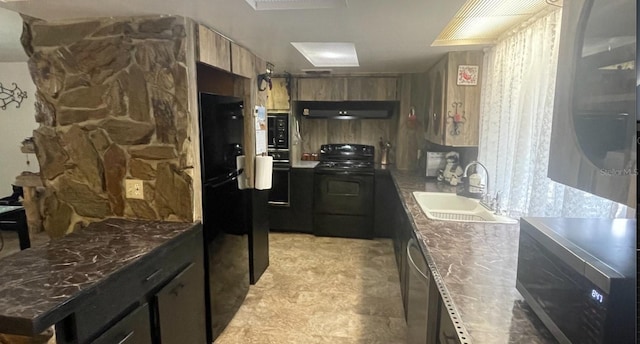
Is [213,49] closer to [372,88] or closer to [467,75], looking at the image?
[467,75]

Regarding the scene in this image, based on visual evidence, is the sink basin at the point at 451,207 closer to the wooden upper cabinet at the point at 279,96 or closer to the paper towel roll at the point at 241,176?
the paper towel roll at the point at 241,176

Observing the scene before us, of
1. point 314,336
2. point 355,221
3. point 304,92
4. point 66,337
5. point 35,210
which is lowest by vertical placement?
point 314,336

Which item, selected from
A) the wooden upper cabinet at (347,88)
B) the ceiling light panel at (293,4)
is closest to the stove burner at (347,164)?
the wooden upper cabinet at (347,88)

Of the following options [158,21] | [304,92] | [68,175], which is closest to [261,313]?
[68,175]

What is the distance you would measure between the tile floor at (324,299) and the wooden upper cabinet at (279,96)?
181 centimetres

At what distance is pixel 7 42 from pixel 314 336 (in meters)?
3.81

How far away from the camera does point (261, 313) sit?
289 cm

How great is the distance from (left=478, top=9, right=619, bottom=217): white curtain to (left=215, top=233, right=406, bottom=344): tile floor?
4.33 ft

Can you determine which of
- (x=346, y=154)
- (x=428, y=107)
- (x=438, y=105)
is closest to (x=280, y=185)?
(x=346, y=154)

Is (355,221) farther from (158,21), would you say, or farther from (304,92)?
(158,21)

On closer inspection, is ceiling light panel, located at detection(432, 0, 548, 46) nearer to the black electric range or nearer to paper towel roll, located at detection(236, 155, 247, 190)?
paper towel roll, located at detection(236, 155, 247, 190)

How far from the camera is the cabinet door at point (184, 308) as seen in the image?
1875 mm

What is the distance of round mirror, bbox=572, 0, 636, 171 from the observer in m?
0.59

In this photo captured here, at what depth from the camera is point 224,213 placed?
2.61 m
